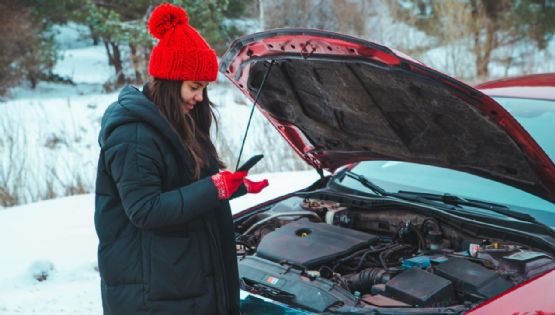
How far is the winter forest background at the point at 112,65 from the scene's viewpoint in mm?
6301

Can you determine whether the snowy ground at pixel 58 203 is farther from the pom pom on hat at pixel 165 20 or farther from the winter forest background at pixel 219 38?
the pom pom on hat at pixel 165 20

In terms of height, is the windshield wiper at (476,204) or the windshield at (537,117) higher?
the windshield at (537,117)

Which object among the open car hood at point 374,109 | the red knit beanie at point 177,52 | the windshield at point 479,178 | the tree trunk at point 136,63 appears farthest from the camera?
the tree trunk at point 136,63

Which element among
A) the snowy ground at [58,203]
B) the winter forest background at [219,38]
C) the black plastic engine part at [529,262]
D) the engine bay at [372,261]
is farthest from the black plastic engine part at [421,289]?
the winter forest background at [219,38]

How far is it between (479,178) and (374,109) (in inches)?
25.4

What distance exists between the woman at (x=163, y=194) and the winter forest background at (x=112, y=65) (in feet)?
9.25

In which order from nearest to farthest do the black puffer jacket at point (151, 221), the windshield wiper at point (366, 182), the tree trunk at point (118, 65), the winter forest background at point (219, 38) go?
the black puffer jacket at point (151, 221) → the windshield wiper at point (366, 182) → the winter forest background at point (219, 38) → the tree trunk at point (118, 65)

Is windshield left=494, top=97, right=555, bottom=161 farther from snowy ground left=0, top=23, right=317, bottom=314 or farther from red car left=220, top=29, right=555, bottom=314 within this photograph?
snowy ground left=0, top=23, right=317, bottom=314

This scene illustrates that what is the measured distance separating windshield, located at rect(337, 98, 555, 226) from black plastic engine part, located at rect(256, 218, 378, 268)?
20.4 inches

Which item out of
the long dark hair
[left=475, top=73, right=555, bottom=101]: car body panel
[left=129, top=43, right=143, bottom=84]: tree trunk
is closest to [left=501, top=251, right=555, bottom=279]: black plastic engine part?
[left=475, top=73, right=555, bottom=101]: car body panel

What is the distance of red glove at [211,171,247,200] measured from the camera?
2.20 meters

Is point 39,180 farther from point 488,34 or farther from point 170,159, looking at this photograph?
point 488,34

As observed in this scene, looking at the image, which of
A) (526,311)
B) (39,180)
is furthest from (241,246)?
(39,180)

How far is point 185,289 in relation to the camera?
88.0 inches
